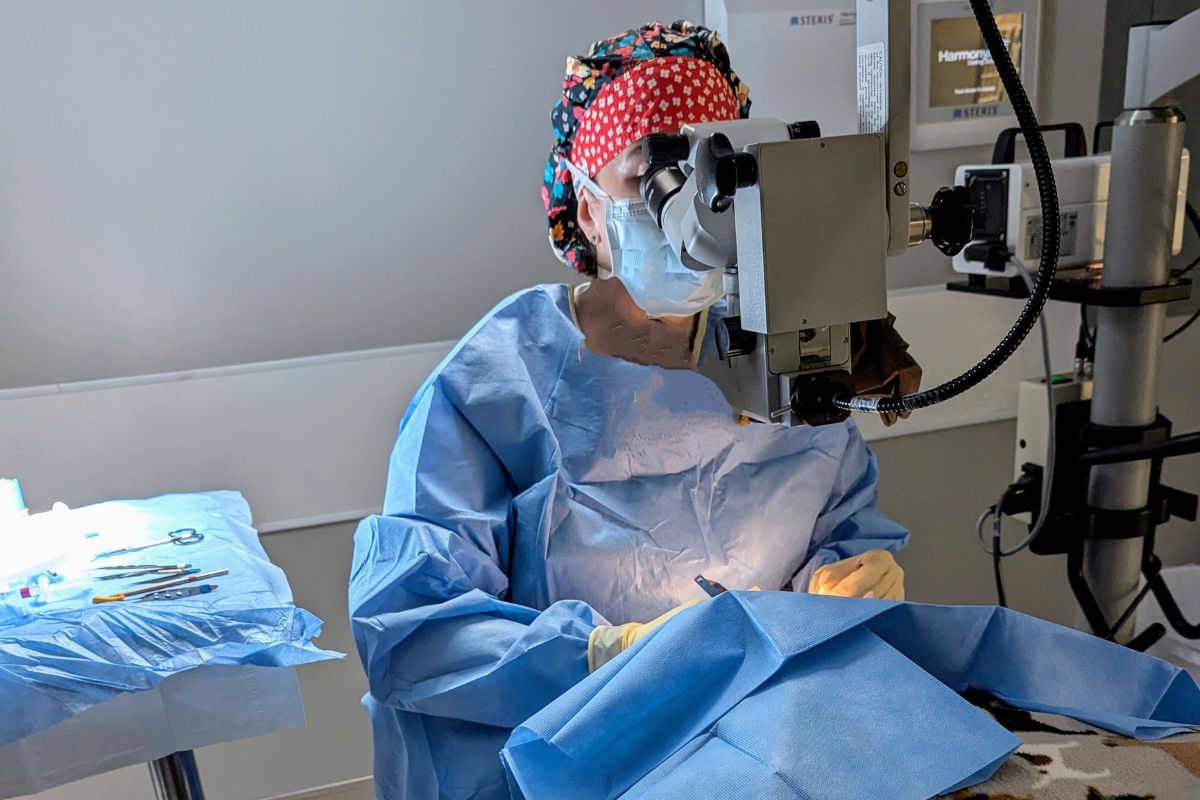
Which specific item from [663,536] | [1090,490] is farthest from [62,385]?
[1090,490]

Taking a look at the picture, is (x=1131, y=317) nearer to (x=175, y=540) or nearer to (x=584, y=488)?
(x=584, y=488)

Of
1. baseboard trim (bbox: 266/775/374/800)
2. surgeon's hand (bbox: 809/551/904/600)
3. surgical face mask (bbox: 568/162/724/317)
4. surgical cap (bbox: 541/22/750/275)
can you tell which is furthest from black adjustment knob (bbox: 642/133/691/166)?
baseboard trim (bbox: 266/775/374/800)

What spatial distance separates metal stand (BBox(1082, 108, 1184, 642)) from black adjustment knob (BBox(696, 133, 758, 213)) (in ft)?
2.95

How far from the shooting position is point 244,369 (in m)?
1.79

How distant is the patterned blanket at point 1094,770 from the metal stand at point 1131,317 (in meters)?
0.81

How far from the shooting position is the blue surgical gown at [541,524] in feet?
3.66

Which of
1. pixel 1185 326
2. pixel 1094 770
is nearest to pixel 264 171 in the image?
pixel 1094 770

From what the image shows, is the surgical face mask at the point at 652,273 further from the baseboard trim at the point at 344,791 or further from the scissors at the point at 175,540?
the baseboard trim at the point at 344,791

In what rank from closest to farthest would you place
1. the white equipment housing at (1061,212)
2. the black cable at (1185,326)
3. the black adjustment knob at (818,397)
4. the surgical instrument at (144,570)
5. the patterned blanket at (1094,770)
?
the patterned blanket at (1094,770)
the black adjustment knob at (818,397)
the surgical instrument at (144,570)
the white equipment housing at (1061,212)
the black cable at (1185,326)

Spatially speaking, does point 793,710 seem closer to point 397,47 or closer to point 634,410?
point 634,410

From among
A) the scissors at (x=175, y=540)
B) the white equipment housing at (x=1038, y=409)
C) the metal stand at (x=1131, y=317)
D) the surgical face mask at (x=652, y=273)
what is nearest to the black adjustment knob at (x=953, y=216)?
the surgical face mask at (x=652, y=273)

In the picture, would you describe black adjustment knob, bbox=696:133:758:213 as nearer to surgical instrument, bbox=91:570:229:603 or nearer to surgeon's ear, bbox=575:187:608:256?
surgeon's ear, bbox=575:187:608:256

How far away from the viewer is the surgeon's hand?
1.28m

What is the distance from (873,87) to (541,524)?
0.71 meters
